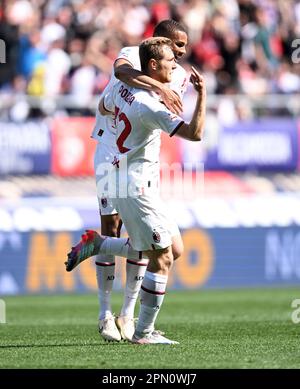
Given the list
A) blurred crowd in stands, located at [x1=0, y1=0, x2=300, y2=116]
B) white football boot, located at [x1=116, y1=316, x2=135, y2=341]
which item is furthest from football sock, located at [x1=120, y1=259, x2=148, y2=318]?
blurred crowd in stands, located at [x1=0, y1=0, x2=300, y2=116]

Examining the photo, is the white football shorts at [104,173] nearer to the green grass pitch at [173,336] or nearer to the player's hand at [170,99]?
the player's hand at [170,99]

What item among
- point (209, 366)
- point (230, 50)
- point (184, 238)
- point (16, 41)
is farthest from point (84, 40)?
point (209, 366)

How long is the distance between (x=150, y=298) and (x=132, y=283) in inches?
30.2

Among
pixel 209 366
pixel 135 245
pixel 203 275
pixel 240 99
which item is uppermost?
pixel 240 99

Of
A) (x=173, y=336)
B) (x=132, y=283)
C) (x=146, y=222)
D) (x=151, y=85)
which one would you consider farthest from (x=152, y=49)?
(x=173, y=336)

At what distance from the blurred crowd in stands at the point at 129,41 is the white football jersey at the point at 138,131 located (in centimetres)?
991

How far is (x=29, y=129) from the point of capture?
17.2 metres

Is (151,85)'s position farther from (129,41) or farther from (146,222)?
(129,41)

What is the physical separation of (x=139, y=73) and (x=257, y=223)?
10.0 m

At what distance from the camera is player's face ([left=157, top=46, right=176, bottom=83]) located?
8117 millimetres

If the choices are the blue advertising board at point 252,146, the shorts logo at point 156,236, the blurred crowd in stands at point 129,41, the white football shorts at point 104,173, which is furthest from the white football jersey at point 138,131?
the blurred crowd in stands at point 129,41

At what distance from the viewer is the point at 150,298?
8.29m
